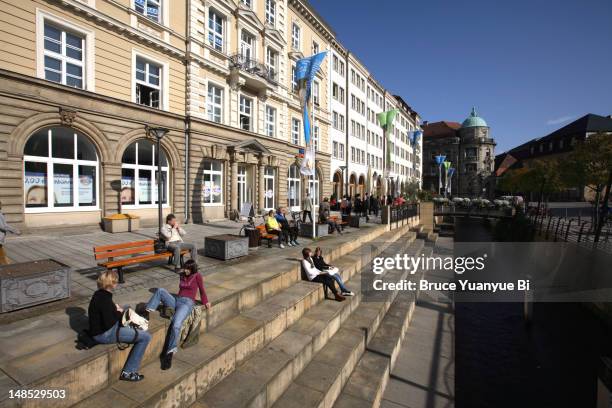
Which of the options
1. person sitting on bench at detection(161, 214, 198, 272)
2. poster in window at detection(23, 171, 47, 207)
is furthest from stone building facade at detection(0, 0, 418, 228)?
person sitting on bench at detection(161, 214, 198, 272)

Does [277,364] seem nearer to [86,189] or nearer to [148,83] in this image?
[86,189]

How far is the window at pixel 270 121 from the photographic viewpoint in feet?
76.1

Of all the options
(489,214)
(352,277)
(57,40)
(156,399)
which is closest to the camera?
(156,399)

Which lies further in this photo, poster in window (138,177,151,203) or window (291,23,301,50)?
window (291,23,301,50)

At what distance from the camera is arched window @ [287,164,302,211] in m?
25.9

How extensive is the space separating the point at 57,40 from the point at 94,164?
480 centimetres

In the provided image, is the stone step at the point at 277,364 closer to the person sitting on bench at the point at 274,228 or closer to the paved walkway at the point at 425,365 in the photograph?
the paved walkway at the point at 425,365

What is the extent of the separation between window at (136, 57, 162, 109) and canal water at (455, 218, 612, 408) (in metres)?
16.6

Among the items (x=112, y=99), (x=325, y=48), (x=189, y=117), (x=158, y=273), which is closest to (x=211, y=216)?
(x=189, y=117)

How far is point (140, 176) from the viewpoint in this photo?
48.9ft

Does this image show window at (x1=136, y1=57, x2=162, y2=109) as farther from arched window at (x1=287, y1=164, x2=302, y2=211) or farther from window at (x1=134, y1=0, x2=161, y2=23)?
arched window at (x1=287, y1=164, x2=302, y2=211)

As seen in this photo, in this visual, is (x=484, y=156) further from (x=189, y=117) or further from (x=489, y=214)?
(x=189, y=117)

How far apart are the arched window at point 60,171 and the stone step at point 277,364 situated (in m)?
11.4

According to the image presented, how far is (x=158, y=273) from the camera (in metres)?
6.98
